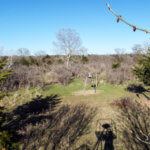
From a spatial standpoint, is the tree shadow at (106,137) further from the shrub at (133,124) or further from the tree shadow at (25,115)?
the tree shadow at (25,115)

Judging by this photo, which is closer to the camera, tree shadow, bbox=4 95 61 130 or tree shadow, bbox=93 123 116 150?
tree shadow, bbox=93 123 116 150

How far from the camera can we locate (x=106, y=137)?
519 centimetres

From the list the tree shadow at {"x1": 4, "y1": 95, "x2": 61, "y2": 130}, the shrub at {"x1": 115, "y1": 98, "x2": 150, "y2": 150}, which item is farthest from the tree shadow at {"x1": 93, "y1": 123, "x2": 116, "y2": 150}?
the tree shadow at {"x1": 4, "y1": 95, "x2": 61, "y2": 130}

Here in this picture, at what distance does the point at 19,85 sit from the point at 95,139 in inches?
498

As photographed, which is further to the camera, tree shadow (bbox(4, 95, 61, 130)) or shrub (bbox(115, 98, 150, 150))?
tree shadow (bbox(4, 95, 61, 130))

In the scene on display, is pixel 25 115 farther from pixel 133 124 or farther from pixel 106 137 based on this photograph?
pixel 133 124

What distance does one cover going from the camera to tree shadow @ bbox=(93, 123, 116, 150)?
4652 millimetres

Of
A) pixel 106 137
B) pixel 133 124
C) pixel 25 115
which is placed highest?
pixel 133 124

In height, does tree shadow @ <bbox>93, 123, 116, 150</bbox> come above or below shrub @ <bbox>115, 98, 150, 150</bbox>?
below

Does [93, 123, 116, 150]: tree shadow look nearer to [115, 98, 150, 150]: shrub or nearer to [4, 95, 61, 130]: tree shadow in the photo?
[115, 98, 150, 150]: shrub

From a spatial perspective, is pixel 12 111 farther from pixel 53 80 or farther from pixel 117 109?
pixel 53 80

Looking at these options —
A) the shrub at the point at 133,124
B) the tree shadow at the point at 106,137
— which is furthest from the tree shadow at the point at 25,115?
the shrub at the point at 133,124

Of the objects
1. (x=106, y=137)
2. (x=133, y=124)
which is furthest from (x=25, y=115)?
(x=133, y=124)

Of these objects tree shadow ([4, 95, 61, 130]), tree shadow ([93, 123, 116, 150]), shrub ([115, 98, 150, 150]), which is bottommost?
tree shadow ([4, 95, 61, 130])
